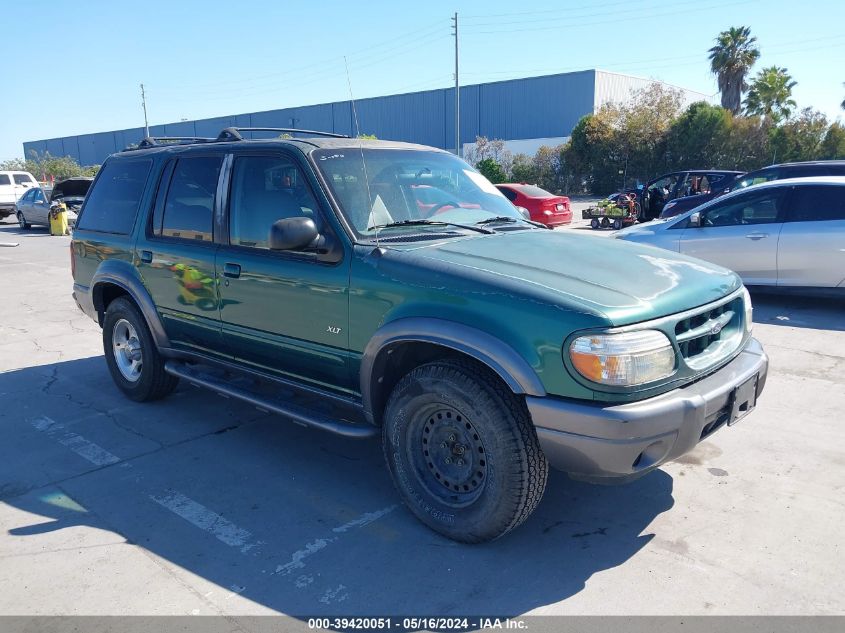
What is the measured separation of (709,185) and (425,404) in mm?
15899

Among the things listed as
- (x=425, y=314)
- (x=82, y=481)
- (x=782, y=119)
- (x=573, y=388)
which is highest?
(x=782, y=119)

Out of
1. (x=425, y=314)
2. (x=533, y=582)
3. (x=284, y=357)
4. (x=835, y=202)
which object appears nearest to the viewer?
(x=533, y=582)

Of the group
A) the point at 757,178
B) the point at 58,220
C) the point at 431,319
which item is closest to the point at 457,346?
the point at 431,319

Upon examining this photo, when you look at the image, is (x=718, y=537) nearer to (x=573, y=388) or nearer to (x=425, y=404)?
(x=573, y=388)

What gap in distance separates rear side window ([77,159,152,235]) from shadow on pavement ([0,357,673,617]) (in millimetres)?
1598

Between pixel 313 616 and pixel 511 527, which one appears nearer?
pixel 313 616

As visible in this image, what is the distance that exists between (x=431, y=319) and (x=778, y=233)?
22.6ft

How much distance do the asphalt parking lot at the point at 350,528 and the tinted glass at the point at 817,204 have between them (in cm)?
364

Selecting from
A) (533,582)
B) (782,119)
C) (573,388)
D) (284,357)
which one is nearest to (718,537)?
(533,582)

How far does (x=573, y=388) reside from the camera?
112 inches

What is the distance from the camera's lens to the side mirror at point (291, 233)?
136 inches

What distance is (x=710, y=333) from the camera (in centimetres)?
329

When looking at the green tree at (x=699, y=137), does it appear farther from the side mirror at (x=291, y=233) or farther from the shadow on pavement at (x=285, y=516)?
the side mirror at (x=291, y=233)

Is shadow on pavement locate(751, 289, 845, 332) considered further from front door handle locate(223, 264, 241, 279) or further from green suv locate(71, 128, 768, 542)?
front door handle locate(223, 264, 241, 279)
